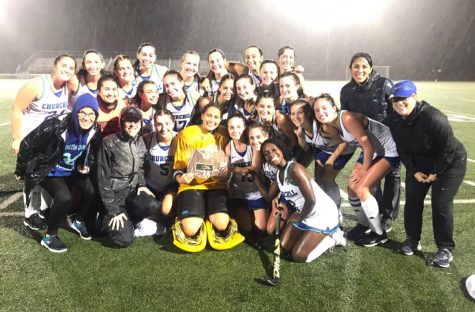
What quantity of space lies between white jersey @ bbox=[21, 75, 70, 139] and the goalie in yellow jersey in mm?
1442

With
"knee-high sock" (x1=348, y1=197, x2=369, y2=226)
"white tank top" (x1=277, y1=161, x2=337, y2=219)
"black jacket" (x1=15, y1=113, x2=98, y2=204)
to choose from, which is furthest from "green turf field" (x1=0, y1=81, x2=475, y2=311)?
"black jacket" (x1=15, y1=113, x2=98, y2=204)

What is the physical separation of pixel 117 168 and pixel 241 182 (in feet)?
3.74

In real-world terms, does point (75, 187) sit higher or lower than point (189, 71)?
lower

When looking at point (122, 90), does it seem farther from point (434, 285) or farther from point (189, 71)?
point (434, 285)

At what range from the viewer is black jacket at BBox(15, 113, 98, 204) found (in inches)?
130

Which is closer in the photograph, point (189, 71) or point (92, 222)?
point (92, 222)

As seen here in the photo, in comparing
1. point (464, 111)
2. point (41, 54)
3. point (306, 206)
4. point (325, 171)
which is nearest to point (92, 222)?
point (306, 206)

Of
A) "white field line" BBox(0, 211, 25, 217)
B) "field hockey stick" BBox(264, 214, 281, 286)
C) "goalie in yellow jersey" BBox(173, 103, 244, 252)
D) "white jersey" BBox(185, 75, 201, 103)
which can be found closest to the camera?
"field hockey stick" BBox(264, 214, 281, 286)

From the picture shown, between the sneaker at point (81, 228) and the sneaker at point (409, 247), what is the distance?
2709 mm

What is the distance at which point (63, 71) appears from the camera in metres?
3.87

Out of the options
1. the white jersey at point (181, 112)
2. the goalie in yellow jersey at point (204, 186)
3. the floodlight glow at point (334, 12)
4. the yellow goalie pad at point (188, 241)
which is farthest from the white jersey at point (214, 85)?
the floodlight glow at point (334, 12)

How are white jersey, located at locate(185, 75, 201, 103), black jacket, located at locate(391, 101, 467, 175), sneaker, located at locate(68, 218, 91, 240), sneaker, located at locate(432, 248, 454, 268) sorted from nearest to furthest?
black jacket, located at locate(391, 101, 467, 175) → sneaker, located at locate(432, 248, 454, 268) → sneaker, located at locate(68, 218, 91, 240) → white jersey, located at locate(185, 75, 201, 103)

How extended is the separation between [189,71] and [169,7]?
102 feet

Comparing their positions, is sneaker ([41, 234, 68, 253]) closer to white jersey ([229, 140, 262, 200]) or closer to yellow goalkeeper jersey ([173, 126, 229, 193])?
yellow goalkeeper jersey ([173, 126, 229, 193])
